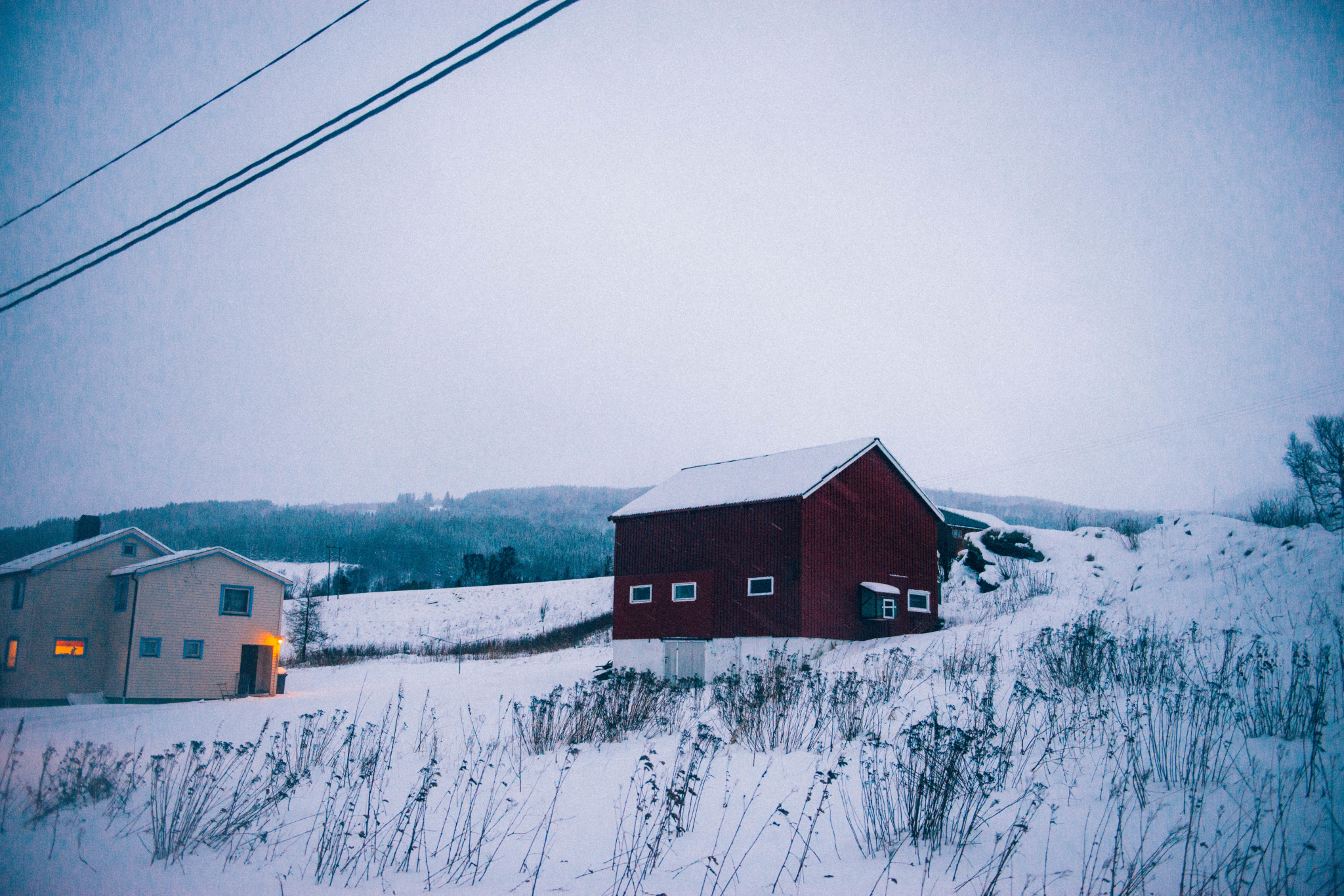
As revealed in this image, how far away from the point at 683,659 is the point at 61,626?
894 inches

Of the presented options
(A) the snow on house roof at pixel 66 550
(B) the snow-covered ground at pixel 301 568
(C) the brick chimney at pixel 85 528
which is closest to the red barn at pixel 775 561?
(A) the snow on house roof at pixel 66 550

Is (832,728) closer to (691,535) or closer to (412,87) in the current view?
(412,87)

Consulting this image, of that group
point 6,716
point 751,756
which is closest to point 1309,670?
point 751,756

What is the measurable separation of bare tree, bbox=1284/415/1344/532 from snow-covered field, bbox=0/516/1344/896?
79.8ft

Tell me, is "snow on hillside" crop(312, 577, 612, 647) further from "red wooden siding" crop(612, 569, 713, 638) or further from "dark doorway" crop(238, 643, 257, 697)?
"red wooden siding" crop(612, 569, 713, 638)

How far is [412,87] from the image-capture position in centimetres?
627

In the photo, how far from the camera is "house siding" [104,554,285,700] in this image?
2839cm

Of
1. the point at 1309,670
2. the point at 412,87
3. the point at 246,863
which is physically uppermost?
the point at 412,87

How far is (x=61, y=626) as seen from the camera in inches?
1119

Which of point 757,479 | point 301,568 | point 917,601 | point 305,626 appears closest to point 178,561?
point 757,479

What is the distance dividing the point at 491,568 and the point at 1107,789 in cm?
8990

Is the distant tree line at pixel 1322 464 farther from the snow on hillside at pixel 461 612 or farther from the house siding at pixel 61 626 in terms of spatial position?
the house siding at pixel 61 626

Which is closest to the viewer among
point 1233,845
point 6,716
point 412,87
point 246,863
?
point 1233,845

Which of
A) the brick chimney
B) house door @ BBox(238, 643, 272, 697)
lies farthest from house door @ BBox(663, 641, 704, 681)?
the brick chimney
